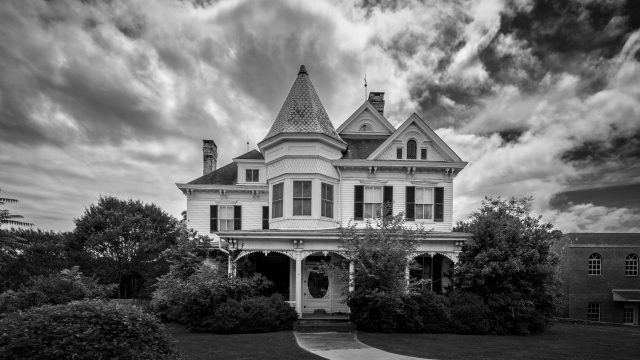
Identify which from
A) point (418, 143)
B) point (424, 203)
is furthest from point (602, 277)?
point (418, 143)

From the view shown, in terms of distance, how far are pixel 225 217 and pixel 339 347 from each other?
14792 millimetres

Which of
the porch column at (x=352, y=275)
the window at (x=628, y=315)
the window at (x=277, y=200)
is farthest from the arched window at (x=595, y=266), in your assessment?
the window at (x=277, y=200)

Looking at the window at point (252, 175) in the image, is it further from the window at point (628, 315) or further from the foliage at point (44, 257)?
the window at point (628, 315)

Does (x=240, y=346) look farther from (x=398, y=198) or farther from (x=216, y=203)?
(x=216, y=203)

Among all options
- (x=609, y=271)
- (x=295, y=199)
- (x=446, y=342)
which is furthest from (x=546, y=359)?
(x=609, y=271)

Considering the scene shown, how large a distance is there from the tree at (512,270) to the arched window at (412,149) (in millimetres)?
4880

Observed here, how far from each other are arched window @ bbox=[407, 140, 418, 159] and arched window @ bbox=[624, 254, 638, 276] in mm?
27793

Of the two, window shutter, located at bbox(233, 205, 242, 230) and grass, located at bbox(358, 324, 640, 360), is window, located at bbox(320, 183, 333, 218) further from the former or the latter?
window shutter, located at bbox(233, 205, 242, 230)

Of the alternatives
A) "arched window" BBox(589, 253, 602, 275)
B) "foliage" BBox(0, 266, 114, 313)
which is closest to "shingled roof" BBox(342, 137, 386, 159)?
"foliage" BBox(0, 266, 114, 313)

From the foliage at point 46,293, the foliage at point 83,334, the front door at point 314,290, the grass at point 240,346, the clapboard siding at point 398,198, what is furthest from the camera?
the clapboard siding at point 398,198

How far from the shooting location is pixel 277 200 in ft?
74.1

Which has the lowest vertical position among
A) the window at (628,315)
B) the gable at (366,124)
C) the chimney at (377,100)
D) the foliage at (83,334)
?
the window at (628,315)

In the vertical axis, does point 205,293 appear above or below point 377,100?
below

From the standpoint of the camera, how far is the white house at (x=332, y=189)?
20.9 m
